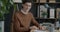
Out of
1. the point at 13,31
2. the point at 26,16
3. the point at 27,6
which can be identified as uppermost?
the point at 27,6

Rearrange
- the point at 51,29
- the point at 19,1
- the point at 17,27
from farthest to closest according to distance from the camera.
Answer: the point at 19,1, the point at 17,27, the point at 51,29

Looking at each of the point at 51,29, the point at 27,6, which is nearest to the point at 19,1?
the point at 27,6

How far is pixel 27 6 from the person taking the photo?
2.56m

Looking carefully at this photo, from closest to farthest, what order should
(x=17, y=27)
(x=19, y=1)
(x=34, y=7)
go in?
(x=17, y=27)
(x=19, y=1)
(x=34, y=7)

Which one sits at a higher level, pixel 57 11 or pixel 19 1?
pixel 19 1

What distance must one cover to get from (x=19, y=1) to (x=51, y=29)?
5.51ft

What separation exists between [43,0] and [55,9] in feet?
1.35

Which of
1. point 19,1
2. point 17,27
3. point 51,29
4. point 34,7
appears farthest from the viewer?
point 34,7

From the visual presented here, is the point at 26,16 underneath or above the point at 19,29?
above

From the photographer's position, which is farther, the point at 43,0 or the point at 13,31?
the point at 43,0

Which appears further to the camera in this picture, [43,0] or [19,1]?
[43,0]

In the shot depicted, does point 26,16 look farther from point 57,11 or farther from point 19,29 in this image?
point 57,11

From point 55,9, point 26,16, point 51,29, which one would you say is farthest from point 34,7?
point 51,29

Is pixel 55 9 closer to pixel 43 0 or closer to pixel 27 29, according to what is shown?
pixel 43 0
